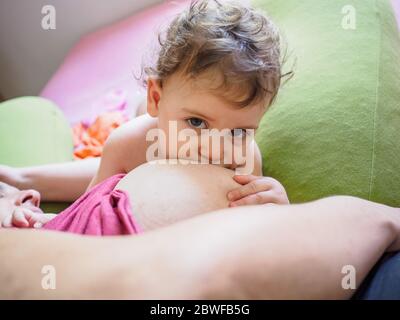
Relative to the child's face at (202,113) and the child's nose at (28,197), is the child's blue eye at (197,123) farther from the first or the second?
the child's nose at (28,197)

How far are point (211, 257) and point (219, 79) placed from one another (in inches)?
13.2

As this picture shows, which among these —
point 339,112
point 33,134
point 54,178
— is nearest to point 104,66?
point 33,134

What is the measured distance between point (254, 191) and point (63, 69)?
45.5 inches

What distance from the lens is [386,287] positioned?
56 cm

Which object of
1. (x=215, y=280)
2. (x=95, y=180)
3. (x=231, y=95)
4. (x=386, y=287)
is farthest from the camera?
(x=95, y=180)

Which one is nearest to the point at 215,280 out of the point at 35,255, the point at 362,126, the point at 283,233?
the point at 283,233

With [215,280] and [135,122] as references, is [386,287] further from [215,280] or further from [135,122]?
[135,122]

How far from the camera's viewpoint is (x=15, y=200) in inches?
33.6

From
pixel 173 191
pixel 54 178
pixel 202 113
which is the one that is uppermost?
pixel 202 113

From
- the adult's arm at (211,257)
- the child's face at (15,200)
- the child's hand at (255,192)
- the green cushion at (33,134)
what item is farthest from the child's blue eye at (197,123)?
the green cushion at (33,134)

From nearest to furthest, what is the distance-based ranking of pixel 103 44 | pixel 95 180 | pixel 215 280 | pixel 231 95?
pixel 215 280 < pixel 231 95 < pixel 95 180 < pixel 103 44

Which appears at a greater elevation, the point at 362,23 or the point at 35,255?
the point at 362,23

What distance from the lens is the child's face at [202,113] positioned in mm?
718

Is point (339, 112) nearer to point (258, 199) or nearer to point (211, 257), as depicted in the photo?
point (258, 199)
